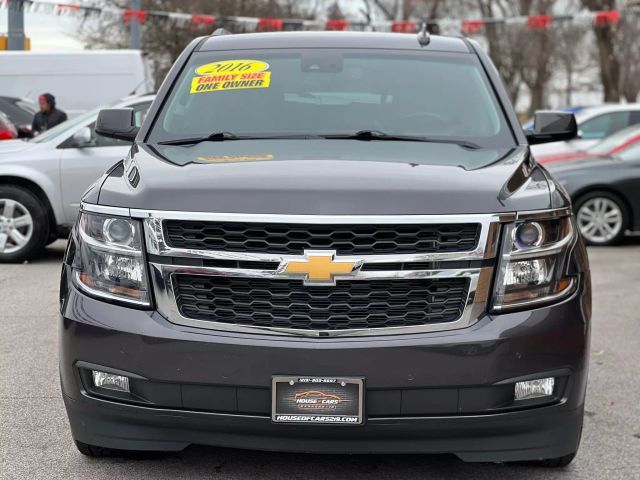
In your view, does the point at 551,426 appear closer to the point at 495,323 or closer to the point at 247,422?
the point at 495,323

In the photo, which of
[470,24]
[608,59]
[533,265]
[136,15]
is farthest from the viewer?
[608,59]

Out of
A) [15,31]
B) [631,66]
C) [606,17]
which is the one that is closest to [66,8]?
[15,31]

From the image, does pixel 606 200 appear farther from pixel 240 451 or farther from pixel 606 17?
pixel 606 17

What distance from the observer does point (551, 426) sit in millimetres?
3545

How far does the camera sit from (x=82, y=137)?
32.3 feet

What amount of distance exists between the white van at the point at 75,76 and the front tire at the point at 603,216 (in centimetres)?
896

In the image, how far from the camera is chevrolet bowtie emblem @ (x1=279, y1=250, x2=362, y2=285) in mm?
3396

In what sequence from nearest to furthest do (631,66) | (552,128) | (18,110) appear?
(552,128), (18,110), (631,66)

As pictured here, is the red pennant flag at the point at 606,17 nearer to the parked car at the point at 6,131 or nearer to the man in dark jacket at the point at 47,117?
the man in dark jacket at the point at 47,117

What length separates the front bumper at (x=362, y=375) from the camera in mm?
3355

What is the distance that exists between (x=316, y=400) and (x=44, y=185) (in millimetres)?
7113

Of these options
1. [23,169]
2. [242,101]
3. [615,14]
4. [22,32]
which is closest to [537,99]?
[615,14]

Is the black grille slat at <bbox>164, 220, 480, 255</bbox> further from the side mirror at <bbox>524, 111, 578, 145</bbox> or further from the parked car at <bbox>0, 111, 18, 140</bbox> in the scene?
the parked car at <bbox>0, 111, 18, 140</bbox>

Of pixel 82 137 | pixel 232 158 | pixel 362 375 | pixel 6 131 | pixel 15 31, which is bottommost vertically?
pixel 15 31
